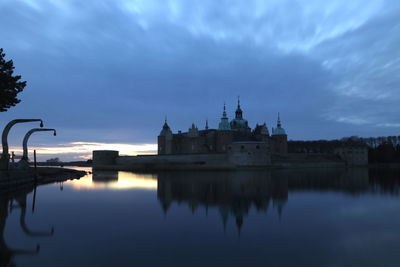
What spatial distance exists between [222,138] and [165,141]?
47.9ft

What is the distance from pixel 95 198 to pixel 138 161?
38.2 meters

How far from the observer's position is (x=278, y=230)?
8219 mm

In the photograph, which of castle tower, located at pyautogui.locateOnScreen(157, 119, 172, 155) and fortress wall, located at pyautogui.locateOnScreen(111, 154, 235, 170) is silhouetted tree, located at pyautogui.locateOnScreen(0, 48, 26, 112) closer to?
fortress wall, located at pyautogui.locateOnScreen(111, 154, 235, 170)

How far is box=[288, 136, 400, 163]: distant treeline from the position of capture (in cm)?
6712

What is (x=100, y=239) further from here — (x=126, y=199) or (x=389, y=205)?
(x=389, y=205)

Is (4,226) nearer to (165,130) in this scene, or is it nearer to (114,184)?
(114,184)

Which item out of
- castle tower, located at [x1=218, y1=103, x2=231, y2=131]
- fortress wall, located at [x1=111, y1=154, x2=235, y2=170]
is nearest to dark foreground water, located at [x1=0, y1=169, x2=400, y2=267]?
fortress wall, located at [x1=111, y1=154, x2=235, y2=170]

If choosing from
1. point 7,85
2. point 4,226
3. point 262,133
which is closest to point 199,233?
point 4,226

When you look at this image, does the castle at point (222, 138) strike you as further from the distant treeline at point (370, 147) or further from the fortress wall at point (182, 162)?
the distant treeline at point (370, 147)

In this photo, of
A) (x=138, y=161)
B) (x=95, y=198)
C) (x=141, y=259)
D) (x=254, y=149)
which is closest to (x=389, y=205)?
(x=141, y=259)

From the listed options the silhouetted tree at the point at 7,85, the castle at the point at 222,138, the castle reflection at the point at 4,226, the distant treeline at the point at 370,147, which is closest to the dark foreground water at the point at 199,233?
the castle reflection at the point at 4,226

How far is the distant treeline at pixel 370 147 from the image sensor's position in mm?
67125

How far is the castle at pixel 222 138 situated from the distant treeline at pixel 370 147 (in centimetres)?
1839

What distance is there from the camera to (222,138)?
52531 mm
